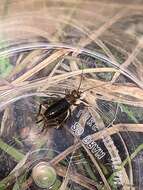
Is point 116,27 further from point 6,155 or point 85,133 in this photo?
point 6,155

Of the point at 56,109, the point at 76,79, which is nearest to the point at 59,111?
the point at 56,109

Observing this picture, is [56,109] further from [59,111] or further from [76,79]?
[76,79]

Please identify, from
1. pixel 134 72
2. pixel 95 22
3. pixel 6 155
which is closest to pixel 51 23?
pixel 95 22

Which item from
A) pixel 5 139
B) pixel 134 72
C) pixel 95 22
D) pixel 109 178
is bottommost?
pixel 109 178

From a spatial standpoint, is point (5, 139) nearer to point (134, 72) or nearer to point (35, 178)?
point (35, 178)

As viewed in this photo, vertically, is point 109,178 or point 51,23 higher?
point 51,23

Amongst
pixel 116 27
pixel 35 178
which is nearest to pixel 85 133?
pixel 35 178
